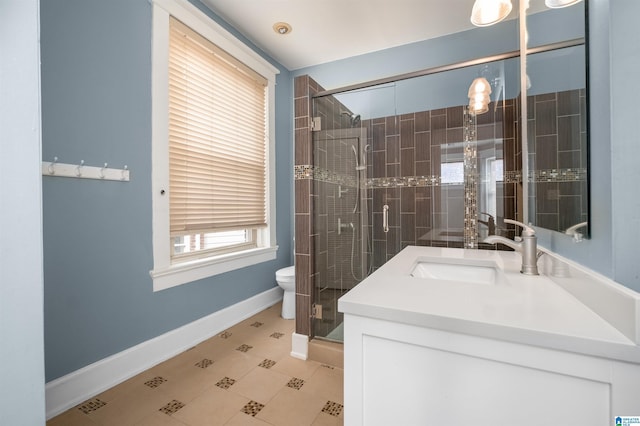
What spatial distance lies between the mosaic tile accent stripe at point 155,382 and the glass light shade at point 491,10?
2640 mm

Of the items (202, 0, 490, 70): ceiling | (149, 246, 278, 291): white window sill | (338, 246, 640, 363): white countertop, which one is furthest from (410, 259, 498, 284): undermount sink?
(202, 0, 490, 70): ceiling

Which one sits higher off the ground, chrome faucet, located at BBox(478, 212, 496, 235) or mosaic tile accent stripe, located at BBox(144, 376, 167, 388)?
chrome faucet, located at BBox(478, 212, 496, 235)

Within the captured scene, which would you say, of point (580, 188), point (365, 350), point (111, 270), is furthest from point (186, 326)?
point (580, 188)

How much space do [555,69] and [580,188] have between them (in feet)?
1.65

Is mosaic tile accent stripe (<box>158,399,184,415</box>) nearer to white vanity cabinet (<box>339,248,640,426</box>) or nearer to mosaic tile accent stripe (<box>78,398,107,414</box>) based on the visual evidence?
mosaic tile accent stripe (<box>78,398,107,414</box>)

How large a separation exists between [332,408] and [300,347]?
565 millimetres

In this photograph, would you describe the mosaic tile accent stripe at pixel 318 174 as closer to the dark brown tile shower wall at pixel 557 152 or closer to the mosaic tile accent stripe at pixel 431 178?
the mosaic tile accent stripe at pixel 431 178

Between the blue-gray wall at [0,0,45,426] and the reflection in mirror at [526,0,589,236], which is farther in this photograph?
the reflection in mirror at [526,0,589,236]

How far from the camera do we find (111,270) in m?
1.72

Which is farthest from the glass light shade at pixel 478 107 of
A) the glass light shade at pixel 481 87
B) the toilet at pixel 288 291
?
the toilet at pixel 288 291

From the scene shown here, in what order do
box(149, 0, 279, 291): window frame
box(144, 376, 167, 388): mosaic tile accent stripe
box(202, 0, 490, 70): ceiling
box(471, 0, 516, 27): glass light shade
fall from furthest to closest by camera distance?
box(202, 0, 490, 70): ceiling < box(149, 0, 279, 291): window frame < box(144, 376, 167, 388): mosaic tile accent stripe < box(471, 0, 516, 27): glass light shade

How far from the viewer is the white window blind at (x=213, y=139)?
84.7 inches

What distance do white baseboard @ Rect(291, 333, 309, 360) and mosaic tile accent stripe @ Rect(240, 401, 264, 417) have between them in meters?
0.52

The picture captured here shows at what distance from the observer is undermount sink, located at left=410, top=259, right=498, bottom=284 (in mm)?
1282
